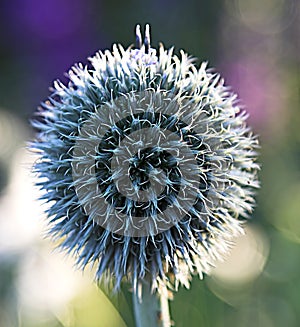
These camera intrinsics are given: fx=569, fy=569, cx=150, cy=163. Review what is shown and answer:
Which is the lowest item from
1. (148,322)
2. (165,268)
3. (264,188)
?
(148,322)

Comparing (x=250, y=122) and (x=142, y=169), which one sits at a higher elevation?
(x=250, y=122)

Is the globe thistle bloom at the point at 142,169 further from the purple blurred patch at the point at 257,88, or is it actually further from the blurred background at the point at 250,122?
the purple blurred patch at the point at 257,88

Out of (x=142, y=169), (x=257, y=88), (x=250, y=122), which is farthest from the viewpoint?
(x=257, y=88)

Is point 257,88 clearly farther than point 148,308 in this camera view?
Yes

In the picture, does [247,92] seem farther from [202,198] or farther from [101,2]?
[202,198]

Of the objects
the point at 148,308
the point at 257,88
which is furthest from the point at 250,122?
the point at 148,308

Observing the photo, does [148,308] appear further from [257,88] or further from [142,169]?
[257,88]

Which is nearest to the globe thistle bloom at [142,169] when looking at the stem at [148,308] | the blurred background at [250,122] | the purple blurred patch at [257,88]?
the stem at [148,308]

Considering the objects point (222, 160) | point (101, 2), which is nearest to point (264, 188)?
point (222, 160)
